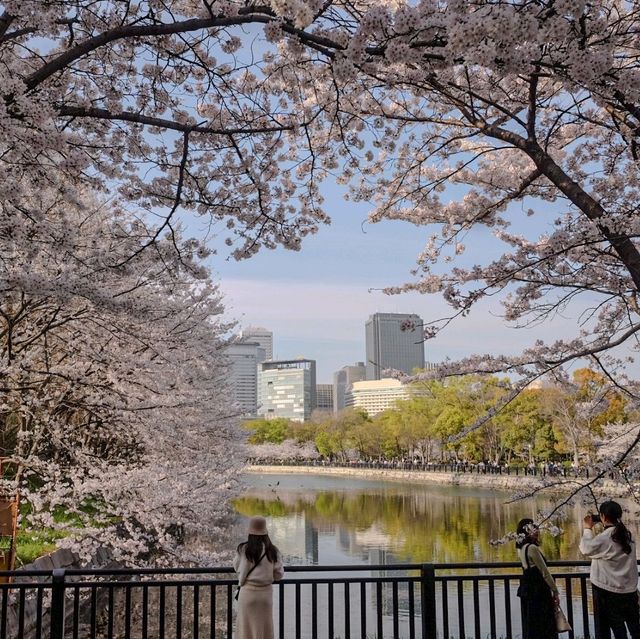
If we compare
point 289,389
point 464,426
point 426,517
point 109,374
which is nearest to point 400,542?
point 464,426

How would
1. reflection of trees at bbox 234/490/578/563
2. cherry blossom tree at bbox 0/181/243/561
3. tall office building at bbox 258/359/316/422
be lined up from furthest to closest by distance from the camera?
tall office building at bbox 258/359/316/422, reflection of trees at bbox 234/490/578/563, cherry blossom tree at bbox 0/181/243/561

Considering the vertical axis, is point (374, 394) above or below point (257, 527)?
above

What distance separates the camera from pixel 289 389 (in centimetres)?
16262

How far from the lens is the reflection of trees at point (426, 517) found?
19258mm

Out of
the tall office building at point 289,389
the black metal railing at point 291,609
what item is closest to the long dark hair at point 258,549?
the black metal railing at point 291,609

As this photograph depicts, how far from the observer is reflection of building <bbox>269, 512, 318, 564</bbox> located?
1966 centimetres

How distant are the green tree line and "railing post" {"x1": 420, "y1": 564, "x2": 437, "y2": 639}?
23.4ft

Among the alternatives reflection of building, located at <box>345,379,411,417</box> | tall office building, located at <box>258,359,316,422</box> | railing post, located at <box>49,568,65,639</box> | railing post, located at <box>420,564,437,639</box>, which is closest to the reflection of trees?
railing post, located at <box>420,564,437,639</box>

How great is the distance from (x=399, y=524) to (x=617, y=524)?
72.1 ft

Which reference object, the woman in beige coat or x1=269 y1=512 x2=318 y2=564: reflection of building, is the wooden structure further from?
x1=269 y1=512 x2=318 y2=564: reflection of building

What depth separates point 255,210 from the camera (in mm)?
6676

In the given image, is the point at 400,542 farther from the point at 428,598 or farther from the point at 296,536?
A: the point at 428,598

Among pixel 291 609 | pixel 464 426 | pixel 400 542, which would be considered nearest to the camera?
pixel 291 609

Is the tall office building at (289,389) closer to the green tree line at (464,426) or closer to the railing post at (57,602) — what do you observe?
the green tree line at (464,426)
